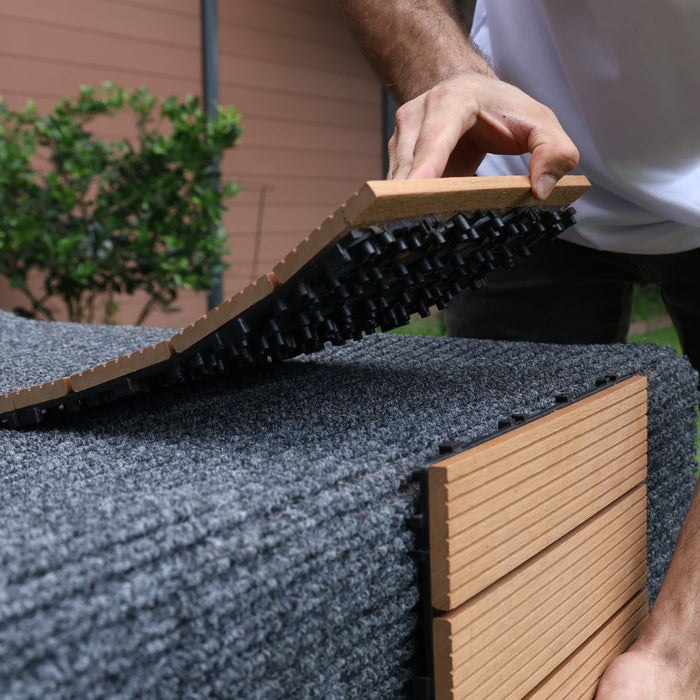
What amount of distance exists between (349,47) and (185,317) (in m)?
2.15

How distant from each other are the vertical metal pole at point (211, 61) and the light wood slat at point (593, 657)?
3310mm

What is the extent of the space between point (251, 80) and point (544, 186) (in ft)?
12.6

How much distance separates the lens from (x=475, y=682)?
543mm

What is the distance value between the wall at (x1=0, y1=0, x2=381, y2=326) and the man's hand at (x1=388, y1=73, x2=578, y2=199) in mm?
2788

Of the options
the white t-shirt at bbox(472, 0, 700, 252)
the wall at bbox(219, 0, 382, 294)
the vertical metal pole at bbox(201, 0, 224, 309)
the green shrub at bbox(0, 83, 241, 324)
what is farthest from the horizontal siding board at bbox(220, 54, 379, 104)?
the white t-shirt at bbox(472, 0, 700, 252)

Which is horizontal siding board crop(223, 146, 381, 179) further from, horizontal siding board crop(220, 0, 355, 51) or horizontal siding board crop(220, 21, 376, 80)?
horizontal siding board crop(220, 0, 355, 51)

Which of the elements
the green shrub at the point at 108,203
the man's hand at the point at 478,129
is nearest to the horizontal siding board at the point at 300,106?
the green shrub at the point at 108,203

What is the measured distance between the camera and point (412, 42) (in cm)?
110

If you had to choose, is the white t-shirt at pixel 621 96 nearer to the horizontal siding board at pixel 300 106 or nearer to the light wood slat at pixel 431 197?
the light wood slat at pixel 431 197

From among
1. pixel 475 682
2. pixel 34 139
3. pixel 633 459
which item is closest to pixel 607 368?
pixel 633 459

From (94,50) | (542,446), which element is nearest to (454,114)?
(542,446)

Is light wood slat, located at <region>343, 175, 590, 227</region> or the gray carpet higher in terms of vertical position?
light wood slat, located at <region>343, 175, 590, 227</region>

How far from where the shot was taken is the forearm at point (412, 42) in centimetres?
102

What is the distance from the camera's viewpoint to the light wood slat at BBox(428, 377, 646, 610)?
52 centimetres
